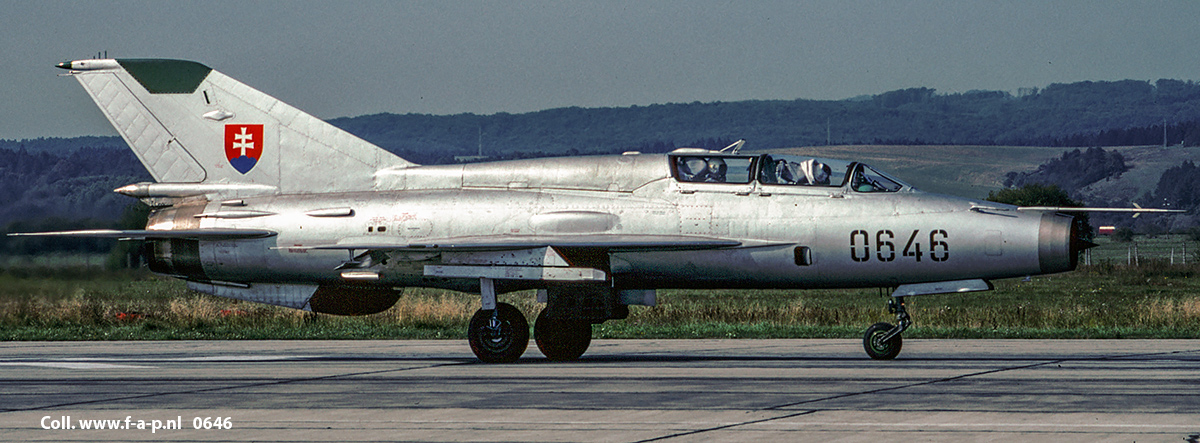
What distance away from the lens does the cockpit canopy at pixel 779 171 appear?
1806cm

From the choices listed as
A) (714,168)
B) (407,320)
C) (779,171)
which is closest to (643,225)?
(714,168)

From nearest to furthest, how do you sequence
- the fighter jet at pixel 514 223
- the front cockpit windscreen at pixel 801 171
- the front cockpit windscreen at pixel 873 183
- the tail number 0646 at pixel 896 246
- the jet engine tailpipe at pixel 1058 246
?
the jet engine tailpipe at pixel 1058 246, the tail number 0646 at pixel 896 246, the fighter jet at pixel 514 223, the front cockpit windscreen at pixel 873 183, the front cockpit windscreen at pixel 801 171

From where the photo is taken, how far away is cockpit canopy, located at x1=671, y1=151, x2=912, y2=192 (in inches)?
711

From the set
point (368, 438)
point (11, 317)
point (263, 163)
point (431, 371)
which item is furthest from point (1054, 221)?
point (11, 317)

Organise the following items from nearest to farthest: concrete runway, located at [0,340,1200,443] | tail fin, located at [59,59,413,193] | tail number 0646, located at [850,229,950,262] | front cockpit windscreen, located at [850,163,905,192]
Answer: concrete runway, located at [0,340,1200,443] < tail number 0646, located at [850,229,950,262] < front cockpit windscreen, located at [850,163,905,192] < tail fin, located at [59,59,413,193]

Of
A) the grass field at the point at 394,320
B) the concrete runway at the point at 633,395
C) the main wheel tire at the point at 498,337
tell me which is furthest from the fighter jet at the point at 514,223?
the grass field at the point at 394,320

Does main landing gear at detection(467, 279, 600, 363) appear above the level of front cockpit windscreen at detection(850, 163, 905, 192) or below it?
below

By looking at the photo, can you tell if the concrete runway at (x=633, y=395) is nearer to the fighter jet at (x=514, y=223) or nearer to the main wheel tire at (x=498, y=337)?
the main wheel tire at (x=498, y=337)

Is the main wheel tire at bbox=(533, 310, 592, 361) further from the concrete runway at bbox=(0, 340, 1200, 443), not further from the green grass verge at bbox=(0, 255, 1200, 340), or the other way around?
the green grass verge at bbox=(0, 255, 1200, 340)

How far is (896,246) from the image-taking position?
1756 centimetres

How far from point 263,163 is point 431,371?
17.3 feet

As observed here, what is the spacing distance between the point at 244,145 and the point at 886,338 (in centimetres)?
986

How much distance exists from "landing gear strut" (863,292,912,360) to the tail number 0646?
0.60 metres

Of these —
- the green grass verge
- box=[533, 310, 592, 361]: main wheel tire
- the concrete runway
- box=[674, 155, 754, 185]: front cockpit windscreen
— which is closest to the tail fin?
the concrete runway
